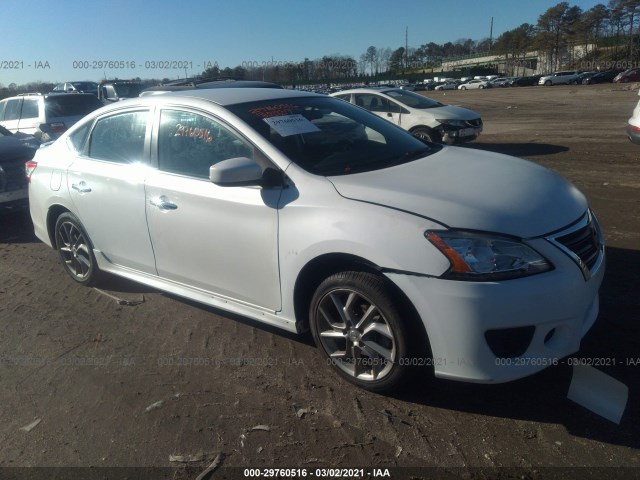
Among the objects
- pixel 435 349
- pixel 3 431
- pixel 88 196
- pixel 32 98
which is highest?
pixel 32 98

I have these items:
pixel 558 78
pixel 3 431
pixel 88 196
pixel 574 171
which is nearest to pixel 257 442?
pixel 3 431

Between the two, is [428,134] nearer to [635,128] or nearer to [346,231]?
[635,128]

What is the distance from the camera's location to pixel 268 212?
3.28 meters

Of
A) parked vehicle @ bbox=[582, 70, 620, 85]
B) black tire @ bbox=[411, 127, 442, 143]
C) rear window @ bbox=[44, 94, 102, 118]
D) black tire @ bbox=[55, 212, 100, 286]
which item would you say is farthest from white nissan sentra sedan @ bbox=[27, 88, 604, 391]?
parked vehicle @ bbox=[582, 70, 620, 85]

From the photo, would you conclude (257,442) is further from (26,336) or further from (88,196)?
(88,196)

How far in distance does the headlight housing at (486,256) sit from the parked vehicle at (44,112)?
10746 mm

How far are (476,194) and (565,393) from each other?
4.05 feet

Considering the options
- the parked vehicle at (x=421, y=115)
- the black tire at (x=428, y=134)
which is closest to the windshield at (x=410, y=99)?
the parked vehicle at (x=421, y=115)

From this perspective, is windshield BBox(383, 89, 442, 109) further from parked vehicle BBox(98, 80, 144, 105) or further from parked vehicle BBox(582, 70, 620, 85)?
parked vehicle BBox(582, 70, 620, 85)

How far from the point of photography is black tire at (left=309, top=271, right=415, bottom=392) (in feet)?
9.46

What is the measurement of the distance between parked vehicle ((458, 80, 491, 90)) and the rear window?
60.3m

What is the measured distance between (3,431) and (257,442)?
1.48 m

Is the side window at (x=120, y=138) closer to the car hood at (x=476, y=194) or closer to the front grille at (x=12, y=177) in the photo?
the car hood at (x=476, y=194)

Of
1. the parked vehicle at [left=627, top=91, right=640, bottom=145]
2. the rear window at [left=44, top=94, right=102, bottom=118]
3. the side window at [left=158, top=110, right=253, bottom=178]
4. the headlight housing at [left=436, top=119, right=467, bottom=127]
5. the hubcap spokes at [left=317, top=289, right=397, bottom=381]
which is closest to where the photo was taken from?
the hubcap spokes at [left=317, top=289, right=397, bottom=381]
